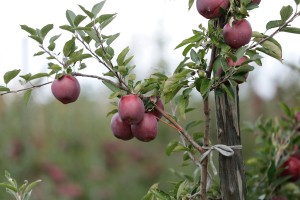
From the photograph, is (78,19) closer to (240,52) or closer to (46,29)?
(46,29)

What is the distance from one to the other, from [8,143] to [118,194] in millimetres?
1218

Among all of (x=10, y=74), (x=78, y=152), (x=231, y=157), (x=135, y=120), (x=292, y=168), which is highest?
(x=10, y=74)

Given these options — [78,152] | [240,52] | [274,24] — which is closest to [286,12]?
[274,24]

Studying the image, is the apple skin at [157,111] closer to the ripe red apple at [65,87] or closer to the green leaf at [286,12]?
the ripe red apple at [65,87]

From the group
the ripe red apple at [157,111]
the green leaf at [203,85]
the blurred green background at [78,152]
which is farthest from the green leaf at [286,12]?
the blurred green background at [78,152]

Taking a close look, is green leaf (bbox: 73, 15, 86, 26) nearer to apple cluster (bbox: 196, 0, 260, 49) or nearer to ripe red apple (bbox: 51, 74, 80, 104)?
ripe red apple (bbox: 51, 74, 80, 104)

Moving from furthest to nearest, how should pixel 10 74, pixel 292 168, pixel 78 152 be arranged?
pixel 78 152 → pixel 292 168 → pixel 10 74

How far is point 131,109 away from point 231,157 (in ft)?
0.89

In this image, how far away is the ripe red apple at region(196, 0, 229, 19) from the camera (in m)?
1.17

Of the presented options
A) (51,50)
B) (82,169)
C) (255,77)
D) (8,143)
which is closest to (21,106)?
(8,143)

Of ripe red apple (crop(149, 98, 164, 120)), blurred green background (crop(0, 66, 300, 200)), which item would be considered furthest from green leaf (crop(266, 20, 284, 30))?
blurred green background (crop(0, 66, 300, 200))

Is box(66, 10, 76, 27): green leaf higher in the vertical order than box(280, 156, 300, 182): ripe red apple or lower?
higher

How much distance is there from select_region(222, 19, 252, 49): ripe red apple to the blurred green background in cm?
334

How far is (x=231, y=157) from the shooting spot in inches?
51.6
